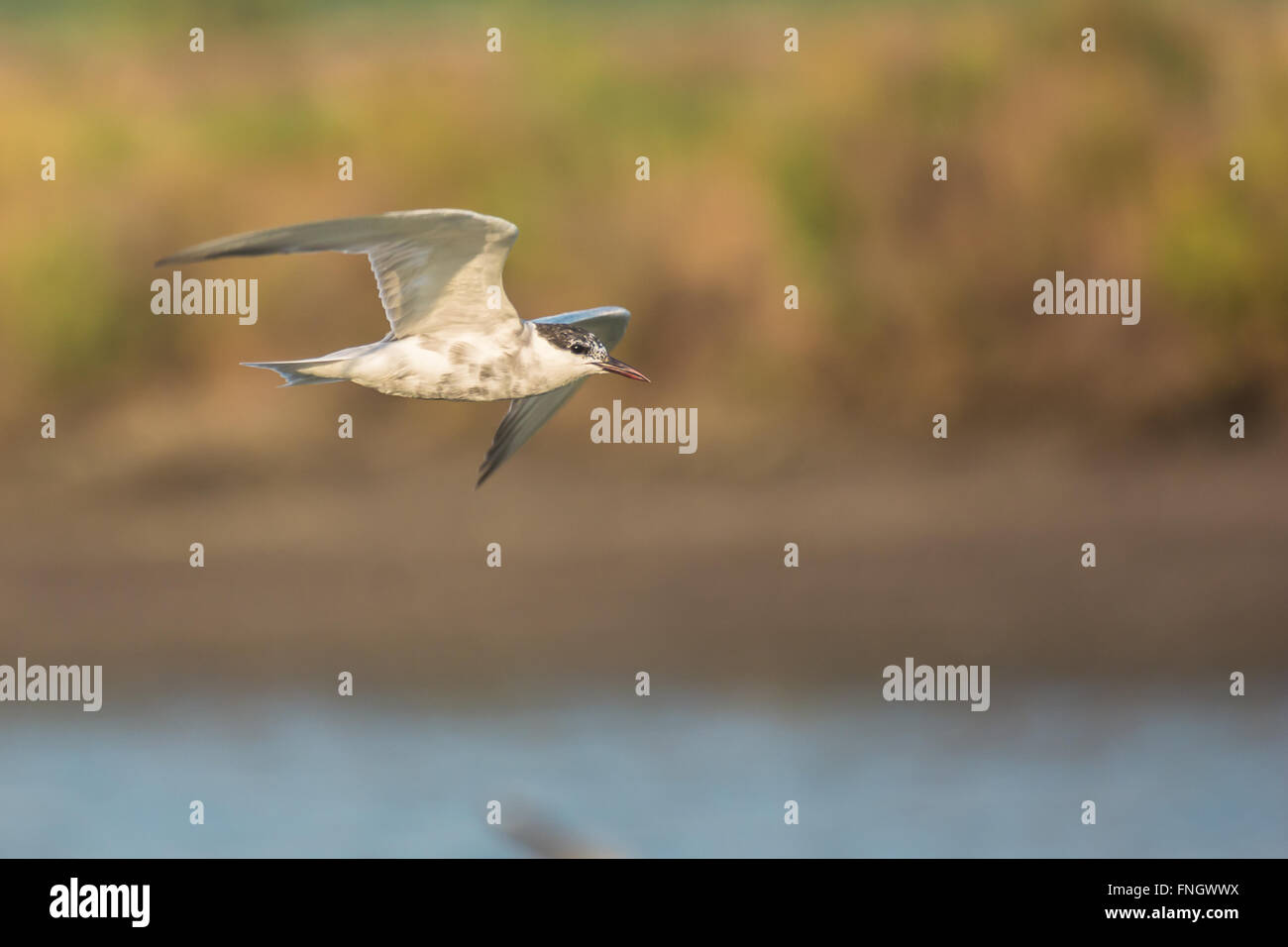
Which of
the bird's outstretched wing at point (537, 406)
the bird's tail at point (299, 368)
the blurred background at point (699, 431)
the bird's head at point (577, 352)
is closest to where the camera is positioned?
the bird's tail at point (299, 368)

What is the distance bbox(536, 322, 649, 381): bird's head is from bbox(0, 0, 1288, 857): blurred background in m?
9.32

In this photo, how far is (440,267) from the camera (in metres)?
7.12

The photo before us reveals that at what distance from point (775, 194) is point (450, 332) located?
43.8ft

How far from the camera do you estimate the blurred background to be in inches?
687

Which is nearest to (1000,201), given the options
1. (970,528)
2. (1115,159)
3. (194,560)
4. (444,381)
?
(1115,159)

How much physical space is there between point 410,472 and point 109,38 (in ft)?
20.1

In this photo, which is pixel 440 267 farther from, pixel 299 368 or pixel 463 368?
pixel 299 368

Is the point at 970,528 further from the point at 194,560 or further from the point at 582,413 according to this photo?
the point at 194,560

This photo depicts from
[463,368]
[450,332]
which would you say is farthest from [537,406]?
[463,368]

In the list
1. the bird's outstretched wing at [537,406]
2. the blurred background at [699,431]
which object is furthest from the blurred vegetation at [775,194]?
the bird's outstretched wing at [537,406]

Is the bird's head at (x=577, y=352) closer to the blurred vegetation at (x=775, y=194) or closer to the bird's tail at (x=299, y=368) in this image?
the bird's tail at (x=299, y=368)

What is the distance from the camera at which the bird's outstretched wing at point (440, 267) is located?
270 inches

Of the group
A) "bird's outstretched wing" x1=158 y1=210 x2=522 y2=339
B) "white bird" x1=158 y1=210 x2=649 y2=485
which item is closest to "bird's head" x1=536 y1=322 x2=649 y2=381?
"white bird" x1=158 y1=210 x2=649 y2=485

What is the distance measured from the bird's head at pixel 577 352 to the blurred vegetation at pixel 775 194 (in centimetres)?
1112
